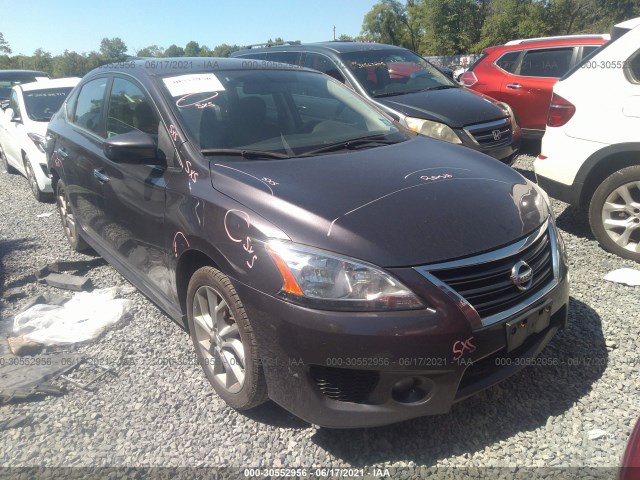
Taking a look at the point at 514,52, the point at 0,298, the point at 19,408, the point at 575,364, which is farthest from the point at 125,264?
the point at 514,52

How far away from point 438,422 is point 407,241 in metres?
1.03

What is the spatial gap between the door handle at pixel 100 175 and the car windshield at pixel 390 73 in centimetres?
387

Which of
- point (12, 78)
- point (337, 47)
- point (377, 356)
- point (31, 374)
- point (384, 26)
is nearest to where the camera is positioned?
point (377, 356)

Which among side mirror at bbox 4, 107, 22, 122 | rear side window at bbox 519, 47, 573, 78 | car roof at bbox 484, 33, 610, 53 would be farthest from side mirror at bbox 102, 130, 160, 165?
car roof at bbox 484, 33, 610, 53

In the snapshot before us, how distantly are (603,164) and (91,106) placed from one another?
427 cm

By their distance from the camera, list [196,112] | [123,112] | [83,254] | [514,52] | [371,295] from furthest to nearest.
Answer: [514,52], [83,254], [123,112], [196,112], [371,295]

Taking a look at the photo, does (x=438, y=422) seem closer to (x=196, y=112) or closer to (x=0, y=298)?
(x=196, y=112)

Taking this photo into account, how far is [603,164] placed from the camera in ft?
14.0

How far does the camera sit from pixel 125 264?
3760 mm

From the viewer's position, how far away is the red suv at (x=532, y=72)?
768cm

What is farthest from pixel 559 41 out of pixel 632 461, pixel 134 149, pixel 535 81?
pixel 632 461

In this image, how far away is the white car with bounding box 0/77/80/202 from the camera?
23.4 feet

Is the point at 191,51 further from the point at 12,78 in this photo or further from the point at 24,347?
the point at 24,347

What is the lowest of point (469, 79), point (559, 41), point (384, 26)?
point (469, 79)
